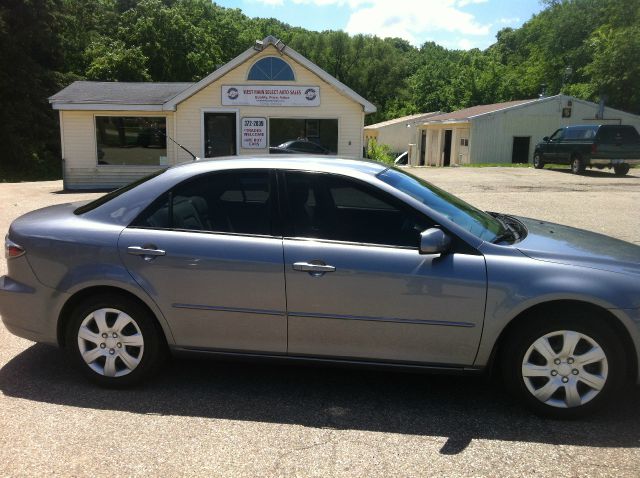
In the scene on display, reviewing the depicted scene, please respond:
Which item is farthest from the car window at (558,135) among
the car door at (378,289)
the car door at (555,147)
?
the car door at (378,289)

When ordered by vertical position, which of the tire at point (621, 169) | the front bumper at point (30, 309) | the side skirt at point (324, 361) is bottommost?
the side skirt at point (324, 361)

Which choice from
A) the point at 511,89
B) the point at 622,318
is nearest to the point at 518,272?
the point at 622,318

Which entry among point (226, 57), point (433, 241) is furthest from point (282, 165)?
point (226, 57)

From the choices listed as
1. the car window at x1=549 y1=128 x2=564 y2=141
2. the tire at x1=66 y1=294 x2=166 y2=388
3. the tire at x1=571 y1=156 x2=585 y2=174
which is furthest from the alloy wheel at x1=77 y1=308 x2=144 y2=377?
the car window at x1=549 y1=128 x2=564 y2=141

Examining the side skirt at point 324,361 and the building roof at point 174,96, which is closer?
the side skirt at point 324,361

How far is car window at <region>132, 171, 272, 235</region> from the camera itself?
3.82 m

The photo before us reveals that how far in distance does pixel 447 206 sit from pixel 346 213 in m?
0.80

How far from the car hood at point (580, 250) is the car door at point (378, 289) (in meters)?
0.47

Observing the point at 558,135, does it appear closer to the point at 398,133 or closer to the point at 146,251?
the point at 146,251

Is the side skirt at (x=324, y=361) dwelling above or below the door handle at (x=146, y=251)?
below

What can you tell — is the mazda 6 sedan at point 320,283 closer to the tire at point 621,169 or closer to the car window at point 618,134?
the car window at point 618,134

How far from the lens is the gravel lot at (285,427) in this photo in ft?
9.93

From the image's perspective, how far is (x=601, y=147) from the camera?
22266 mm

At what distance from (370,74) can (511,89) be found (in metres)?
17.6
